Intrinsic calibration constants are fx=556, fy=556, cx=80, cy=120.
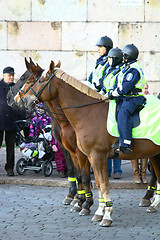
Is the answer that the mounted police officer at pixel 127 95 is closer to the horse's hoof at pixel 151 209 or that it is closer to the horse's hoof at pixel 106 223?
the horse's hoof at pixel 106 223

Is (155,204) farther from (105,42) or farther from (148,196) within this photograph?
(105,42)

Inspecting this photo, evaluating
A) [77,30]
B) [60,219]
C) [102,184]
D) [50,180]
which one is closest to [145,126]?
[102,184]

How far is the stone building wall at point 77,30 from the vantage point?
1470cm

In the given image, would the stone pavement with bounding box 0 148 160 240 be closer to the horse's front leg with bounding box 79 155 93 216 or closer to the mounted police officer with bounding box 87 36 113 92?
the horse's front leg with bounding box 79 155 93 216

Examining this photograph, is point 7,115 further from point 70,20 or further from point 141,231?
point 141,231

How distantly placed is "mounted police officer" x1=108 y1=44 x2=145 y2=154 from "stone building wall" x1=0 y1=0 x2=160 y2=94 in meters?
6.79

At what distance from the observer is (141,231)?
722 centimetres

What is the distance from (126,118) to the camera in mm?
7648

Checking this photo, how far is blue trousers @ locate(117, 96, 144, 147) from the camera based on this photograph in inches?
300

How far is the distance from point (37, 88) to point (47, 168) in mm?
3857

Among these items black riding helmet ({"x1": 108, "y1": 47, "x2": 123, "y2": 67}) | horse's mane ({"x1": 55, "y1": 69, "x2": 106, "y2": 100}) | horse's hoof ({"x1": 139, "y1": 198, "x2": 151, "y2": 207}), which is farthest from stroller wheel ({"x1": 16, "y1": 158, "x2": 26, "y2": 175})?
horse's mane ({"x1": 55, "y1": 69, "x2": 106, "y2": 100})

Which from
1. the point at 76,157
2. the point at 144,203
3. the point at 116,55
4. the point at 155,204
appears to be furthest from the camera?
the point at 144,203

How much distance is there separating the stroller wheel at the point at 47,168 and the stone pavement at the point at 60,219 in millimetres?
1282

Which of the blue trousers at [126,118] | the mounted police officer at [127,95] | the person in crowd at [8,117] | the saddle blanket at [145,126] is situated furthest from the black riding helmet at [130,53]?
the person in crowd at [8,117]
